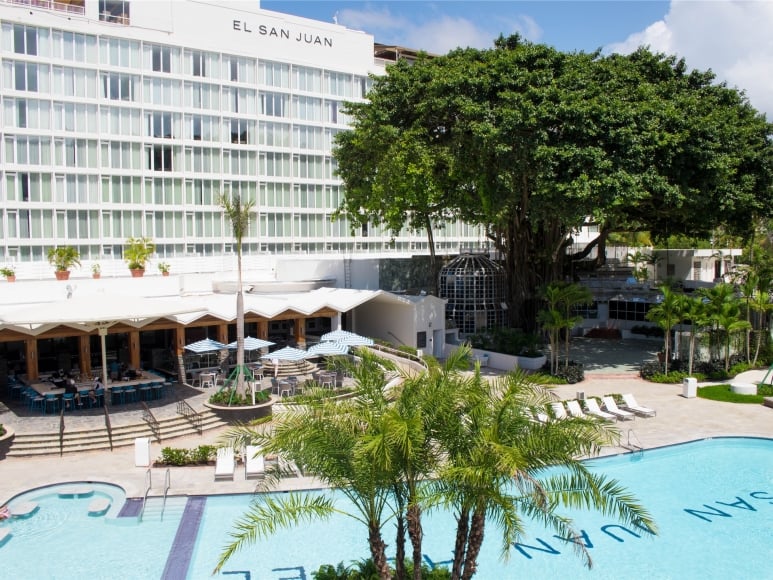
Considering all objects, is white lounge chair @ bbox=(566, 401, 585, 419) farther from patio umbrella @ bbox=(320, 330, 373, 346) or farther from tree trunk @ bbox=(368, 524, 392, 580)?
tree trunk @ bbox=(368, 524, 392, 580)

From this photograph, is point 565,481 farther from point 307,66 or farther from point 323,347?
point 307,66

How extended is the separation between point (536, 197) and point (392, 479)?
2400cm

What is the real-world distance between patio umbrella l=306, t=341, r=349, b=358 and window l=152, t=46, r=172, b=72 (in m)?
26.9

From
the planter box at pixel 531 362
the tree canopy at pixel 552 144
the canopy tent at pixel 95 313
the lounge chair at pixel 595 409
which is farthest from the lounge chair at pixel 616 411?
the canopy tent at pixel 95 313

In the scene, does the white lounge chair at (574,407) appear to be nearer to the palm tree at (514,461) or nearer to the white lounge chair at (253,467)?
the white lounge chair at (253,467)

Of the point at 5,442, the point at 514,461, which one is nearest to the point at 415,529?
the point at 514,461

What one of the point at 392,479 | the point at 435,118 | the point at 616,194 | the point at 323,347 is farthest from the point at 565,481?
the point at 435,118

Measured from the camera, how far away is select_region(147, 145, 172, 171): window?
4878 cm

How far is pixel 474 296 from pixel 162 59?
2585 cm

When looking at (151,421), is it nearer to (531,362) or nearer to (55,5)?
(531,362)

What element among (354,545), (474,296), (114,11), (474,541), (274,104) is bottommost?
(354,545)

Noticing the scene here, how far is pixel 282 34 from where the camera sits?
173 feet

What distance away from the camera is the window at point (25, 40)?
44250mm

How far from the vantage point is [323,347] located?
30.8 m
